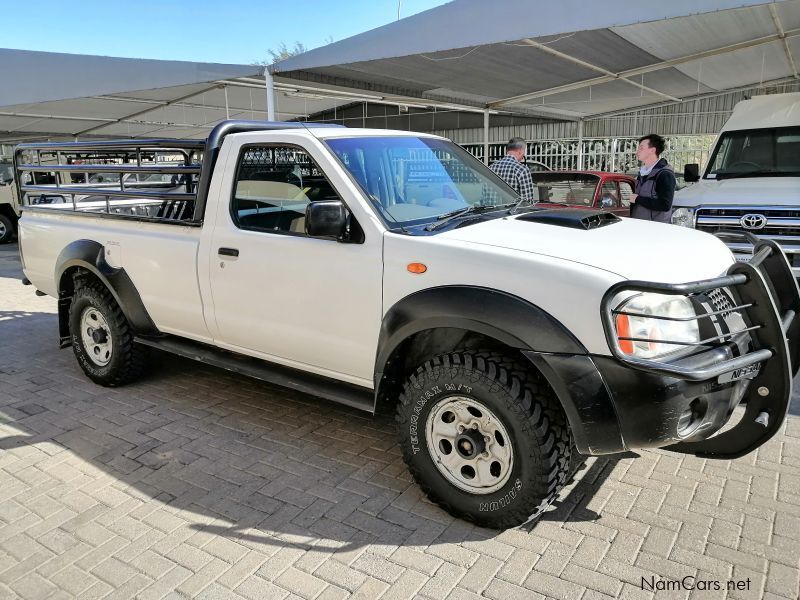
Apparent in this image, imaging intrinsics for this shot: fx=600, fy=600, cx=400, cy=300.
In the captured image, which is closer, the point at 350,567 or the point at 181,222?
the point at 350,567

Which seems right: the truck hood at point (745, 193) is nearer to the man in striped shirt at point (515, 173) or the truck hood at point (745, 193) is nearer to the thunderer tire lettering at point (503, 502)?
the man in striped shirt at point (515, 173)

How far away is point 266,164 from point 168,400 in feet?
6.84

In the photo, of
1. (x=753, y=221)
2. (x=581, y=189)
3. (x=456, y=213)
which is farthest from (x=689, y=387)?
(x=581, y=189)

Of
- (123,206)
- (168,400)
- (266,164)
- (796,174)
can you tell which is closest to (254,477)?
(168,400)

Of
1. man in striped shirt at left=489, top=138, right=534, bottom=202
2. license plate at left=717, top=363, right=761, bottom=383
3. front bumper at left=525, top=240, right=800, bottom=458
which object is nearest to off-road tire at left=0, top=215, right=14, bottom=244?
man in striped shirt at left=489, top=138, right=534, bottom=202

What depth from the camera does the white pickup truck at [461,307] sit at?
8.32 feet

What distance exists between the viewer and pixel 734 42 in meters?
10.6

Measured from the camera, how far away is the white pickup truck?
2.54 m

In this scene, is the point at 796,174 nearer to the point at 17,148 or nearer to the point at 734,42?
the point at 734,42

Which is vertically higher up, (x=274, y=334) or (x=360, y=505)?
(x=274, y=334)

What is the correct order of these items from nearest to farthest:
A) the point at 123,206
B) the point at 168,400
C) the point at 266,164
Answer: the point at 266,164 < the point at 168,400 < the point at 123,206

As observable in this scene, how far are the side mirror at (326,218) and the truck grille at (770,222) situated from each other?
4.79 meters

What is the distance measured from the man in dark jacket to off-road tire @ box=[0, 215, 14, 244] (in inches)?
592

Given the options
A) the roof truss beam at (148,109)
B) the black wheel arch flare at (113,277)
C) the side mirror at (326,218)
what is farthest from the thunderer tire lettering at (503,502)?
the roof truss beam at (148,109)
